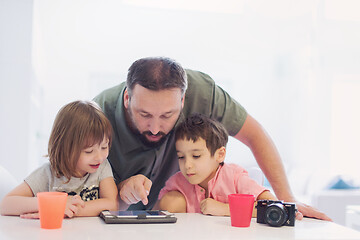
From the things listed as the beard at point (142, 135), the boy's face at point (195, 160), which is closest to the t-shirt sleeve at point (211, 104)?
the beard at point (142, 135)

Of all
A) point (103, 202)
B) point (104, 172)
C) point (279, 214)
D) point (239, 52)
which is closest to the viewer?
point (279, 214)

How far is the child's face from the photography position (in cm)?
124

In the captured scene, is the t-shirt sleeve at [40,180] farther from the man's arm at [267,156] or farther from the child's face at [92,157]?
the man's arm at [267,156]

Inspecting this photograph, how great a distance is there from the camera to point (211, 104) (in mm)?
1688

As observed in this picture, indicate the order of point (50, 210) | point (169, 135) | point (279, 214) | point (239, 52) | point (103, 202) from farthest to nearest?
point (239, 52) → point (169, 135) → point (103, 202) → point (279, 214) → point (50, 210)

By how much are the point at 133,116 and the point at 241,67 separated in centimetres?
518

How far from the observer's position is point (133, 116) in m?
1.51

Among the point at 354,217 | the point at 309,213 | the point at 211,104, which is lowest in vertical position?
the point at 354,217

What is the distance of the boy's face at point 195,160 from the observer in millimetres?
1350

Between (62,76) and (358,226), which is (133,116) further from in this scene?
(62,76)

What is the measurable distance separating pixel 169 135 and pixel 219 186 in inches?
13.0

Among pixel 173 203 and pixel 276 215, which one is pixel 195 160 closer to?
pixel 173 203

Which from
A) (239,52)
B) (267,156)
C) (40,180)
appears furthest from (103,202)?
(239,52)

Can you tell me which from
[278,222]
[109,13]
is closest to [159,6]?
[109,13]
